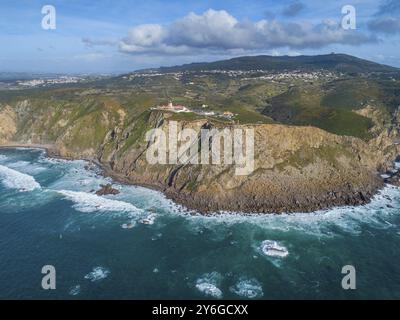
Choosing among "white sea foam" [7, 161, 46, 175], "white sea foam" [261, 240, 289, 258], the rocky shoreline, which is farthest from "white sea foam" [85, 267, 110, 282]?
"white sea foam" [7, 161, 46, 175]

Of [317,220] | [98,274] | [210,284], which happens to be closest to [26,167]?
[98,274]

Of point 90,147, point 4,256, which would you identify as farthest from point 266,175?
point 90,147

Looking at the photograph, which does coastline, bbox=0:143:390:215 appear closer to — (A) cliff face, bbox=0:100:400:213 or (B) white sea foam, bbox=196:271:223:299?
(A) cliff face, bbox=0:100:400:213

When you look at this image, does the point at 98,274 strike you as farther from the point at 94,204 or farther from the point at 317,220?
the point at 317,220

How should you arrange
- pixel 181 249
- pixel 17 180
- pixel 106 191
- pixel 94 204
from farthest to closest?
1. pixel 17 180
2. pixel 106 191
3. pixel 94 204
4. pixel 181 249

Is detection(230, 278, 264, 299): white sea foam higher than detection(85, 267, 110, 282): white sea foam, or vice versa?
detection(85, 267, 110, 282): white sea foam

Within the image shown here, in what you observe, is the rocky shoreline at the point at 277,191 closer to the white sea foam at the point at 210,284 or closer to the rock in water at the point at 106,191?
the rock in water at the point at 106,191

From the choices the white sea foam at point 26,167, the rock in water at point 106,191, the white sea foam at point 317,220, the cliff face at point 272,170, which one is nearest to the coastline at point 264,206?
the cliff face at point 272,170
